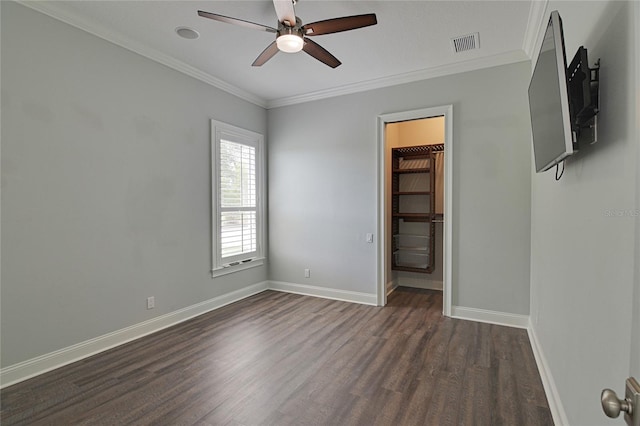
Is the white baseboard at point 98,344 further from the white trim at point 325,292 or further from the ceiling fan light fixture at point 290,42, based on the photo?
the ceiling fan light fixture at point 290,42

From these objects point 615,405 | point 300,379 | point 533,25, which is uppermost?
point 533,25

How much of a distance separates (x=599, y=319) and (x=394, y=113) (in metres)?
3.39

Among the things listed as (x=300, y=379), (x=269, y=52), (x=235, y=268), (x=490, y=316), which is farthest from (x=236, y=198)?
(x=490, y=316)

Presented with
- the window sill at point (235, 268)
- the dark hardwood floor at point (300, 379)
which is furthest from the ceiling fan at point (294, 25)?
the window sill at point (235, 268)

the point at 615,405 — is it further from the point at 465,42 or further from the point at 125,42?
the point at 125,42

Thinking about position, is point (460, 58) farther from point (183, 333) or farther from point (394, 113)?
point (183, 333)

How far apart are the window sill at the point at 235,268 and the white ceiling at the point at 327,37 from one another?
7.93ft

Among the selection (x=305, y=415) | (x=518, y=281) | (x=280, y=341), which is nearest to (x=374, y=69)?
(x=518, y=281)

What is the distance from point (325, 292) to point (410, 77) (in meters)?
3.13

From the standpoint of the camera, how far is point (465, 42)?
3.26m

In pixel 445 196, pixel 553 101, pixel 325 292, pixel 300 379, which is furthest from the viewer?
pixel 325 292

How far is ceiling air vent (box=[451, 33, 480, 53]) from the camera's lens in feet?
10.4

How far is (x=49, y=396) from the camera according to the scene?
91.4 inches

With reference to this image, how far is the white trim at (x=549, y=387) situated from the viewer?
75.1 inches
